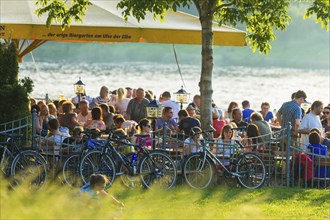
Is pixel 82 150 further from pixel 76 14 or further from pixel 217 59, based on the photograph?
pixel 217 59

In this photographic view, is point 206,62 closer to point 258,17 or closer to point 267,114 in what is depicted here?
point 258,17

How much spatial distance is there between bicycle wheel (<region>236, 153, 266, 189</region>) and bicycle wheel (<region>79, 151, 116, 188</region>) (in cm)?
187

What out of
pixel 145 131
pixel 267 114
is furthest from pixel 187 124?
pixel 267 114

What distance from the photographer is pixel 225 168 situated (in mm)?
12836

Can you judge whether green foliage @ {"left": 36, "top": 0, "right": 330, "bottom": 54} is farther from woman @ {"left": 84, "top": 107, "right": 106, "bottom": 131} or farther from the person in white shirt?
woman @ {"left": 84, "top": 107, "right": 106, "bottom": 131}

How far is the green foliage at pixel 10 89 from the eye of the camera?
42.2 ft

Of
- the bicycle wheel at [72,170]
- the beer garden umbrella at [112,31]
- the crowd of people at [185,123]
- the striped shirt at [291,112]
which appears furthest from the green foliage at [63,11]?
the striped shirt at [291,112]

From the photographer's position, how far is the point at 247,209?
4.99 m

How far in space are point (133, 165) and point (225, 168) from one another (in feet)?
4.43

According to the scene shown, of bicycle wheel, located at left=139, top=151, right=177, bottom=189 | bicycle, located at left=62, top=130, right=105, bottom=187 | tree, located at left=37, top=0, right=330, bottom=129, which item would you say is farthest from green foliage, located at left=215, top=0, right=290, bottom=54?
bicycle, located at left=62, top=130, right=105, bottom=187

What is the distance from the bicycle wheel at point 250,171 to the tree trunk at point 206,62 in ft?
6.34

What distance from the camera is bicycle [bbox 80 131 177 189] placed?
12.2 metres

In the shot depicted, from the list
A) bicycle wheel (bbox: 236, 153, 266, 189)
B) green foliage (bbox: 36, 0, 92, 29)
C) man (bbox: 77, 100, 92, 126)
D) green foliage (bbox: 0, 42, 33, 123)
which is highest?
green foliage (bbox: 36, 0, 92, 29)

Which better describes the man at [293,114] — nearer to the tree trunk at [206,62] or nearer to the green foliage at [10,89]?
the tree trunk at [206,62]
